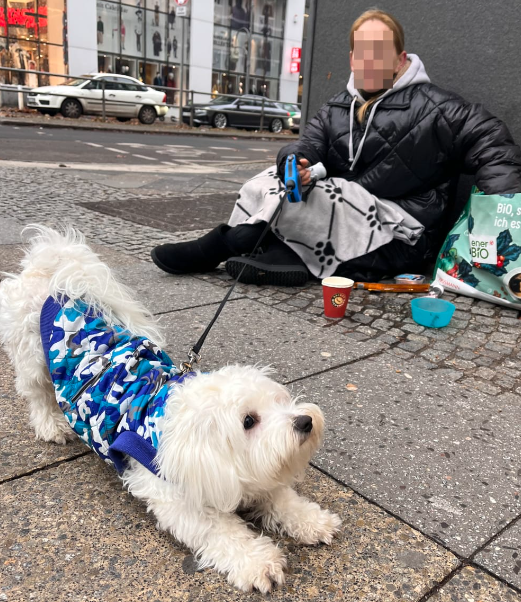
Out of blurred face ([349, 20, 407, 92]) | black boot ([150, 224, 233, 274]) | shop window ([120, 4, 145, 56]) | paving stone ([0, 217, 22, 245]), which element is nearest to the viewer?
blurred face ([349, 20, 407, 92])

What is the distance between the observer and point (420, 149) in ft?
13.7

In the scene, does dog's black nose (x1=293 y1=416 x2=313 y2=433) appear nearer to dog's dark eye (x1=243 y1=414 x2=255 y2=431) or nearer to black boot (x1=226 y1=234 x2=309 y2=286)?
dog's dark eye (x1=243 y1=414 x2=255 y2=431)

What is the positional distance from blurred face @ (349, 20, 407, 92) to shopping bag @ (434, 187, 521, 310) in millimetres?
1111

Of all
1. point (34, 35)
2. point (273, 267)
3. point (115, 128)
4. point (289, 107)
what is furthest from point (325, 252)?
A: point (34, 35)

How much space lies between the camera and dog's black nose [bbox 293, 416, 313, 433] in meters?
1.62

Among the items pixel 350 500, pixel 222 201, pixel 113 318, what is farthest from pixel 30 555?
pixel 222 201

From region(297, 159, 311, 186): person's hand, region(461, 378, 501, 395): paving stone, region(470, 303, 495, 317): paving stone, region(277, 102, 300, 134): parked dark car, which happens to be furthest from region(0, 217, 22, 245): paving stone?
region(277, 102, 300, 134): parked dark car

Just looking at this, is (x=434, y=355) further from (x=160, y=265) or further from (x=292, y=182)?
(x=160, y=265)

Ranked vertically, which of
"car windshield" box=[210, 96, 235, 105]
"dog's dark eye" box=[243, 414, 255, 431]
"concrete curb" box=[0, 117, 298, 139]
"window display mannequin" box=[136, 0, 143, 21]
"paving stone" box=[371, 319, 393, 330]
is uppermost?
"window display mannequin" box=[136, 0, 143, 21]

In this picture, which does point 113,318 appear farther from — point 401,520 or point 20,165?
point 20,165

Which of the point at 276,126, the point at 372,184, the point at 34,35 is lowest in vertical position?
the point at 276,126

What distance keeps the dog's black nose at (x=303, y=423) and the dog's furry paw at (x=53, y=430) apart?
1.22m

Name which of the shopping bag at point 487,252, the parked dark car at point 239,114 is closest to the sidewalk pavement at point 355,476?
the shopping bag at point 487,252

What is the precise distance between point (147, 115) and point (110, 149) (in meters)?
10.1
